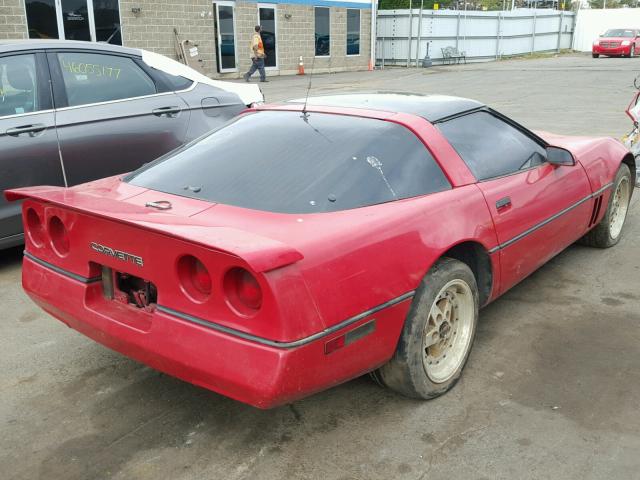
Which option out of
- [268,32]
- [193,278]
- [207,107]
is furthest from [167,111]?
[268,32]

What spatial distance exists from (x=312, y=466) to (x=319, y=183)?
1.18 m

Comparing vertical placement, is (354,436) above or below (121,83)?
below

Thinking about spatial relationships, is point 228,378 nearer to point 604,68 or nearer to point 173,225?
point 173,225

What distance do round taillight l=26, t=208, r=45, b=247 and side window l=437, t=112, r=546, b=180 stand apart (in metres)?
2.03

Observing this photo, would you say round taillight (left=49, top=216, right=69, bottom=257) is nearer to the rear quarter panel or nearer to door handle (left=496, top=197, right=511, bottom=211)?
door handle (left=496, top=197, right=511, bottom=211)

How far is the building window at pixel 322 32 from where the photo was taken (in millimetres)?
25672

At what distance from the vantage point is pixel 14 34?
16.5 meters

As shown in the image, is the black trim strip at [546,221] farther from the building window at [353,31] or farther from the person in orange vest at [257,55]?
the building window at [353,31]

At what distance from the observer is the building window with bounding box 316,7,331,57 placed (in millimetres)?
25672

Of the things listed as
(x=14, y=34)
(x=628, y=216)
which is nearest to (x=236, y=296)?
(x=628, y=216)

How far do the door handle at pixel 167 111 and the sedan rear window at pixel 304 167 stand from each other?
2223 mm

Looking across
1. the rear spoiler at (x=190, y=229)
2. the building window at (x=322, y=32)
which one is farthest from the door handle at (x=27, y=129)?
the building window at (x=322, y=32)

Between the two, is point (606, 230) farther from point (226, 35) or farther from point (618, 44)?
point (618, 44)

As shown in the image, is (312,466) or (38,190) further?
(38,190)
